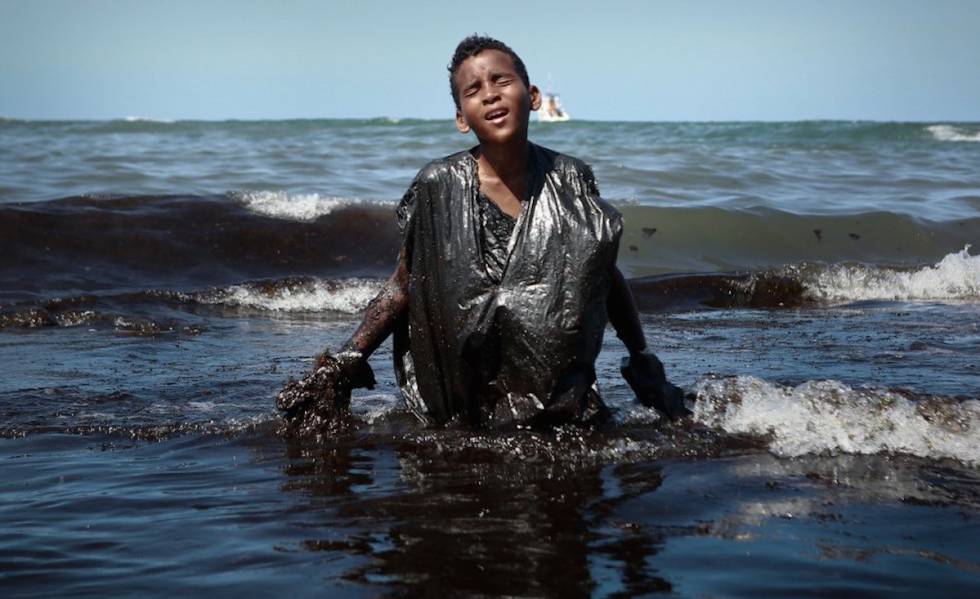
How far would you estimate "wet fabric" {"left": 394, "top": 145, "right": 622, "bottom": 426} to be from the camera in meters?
4.18

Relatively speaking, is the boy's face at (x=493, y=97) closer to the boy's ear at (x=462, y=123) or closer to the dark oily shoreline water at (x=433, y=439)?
the boy's ear at (x=462, y=123)

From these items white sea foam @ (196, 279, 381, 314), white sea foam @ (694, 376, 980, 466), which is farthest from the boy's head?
white sea foam @ (196, 279, 381, 314)

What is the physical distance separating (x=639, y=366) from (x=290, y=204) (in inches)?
293

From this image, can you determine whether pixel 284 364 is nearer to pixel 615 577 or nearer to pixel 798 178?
pixel 615 577

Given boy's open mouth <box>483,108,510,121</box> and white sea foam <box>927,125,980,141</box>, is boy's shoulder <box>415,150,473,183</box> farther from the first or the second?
white sea foam <box>927,125,980,141</box>

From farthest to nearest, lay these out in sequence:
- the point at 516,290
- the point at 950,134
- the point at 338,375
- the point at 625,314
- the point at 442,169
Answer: the point at 950,134
the point at 625,314
the point at 338,375
the point at 442,169
the point at 516,290

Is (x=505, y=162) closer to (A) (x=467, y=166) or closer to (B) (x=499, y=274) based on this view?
(A) (x=467, y=166)

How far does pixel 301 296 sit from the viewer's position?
8.84 meters

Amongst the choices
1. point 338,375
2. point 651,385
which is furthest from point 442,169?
point 651,385

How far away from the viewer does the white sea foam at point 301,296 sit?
864cm

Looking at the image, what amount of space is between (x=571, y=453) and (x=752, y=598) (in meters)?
1.41

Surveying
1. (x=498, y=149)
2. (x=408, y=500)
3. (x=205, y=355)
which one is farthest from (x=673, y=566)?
(x=205, y=355)

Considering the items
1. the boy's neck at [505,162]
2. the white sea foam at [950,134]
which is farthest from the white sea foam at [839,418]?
the white sea foam at [950,134]

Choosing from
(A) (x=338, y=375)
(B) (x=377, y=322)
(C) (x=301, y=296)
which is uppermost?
(B) (x=377, y=322)
